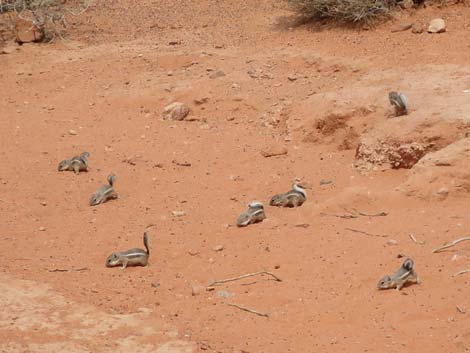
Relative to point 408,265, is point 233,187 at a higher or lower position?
lower

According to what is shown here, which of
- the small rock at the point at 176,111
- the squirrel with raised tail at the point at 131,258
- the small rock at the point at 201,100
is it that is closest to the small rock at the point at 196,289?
the squirrel with raised tail at the point at 131,258

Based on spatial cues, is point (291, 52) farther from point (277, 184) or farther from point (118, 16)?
point (118, 16)

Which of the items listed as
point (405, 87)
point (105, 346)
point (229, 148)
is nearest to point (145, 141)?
point (229, 148)

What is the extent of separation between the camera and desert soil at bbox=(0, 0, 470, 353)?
6383 mm

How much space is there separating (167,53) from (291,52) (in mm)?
1831

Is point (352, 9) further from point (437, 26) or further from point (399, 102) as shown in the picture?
point (399, 102)

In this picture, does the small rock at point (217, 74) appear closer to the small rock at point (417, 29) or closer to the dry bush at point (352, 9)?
the dry bush at point (352, 9)

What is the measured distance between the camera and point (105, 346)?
6234 mm

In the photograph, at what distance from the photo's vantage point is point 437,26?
1151cm

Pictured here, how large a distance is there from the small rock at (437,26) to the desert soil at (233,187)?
19 cm

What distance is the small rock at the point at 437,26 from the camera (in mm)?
11453

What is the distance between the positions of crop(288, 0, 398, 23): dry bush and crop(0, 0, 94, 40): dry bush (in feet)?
13.2

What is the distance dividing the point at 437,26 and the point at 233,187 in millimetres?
4122

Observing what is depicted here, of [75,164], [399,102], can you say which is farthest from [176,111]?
[399,102]
